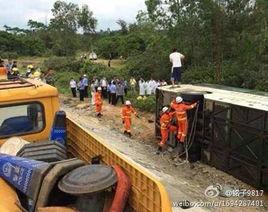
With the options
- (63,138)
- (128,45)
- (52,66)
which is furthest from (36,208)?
(128,45)

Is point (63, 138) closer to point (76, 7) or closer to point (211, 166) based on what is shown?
point (211, 166)

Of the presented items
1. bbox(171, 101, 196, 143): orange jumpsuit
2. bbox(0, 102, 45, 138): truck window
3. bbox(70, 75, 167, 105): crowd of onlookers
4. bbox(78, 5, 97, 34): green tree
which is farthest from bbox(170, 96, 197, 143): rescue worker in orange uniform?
bbox(78, 5, 97, 34): green tree

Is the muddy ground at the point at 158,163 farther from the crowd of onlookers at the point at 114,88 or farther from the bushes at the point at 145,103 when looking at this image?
the crowd of onlookers at the point at 114,88

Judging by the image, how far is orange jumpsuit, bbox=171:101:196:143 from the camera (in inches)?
536

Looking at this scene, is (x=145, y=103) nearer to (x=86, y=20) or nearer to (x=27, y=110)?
(x=27, y=110)

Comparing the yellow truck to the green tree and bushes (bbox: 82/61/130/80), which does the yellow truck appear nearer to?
bushes (bbox: 82/61/130/80)

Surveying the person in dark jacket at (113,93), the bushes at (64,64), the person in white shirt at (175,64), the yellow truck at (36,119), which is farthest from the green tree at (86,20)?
the yellow truck at (36,119)

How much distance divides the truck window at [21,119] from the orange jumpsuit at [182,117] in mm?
7589

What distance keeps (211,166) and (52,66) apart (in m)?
30.2

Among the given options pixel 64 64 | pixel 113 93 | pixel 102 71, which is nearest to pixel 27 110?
pixel 113 93

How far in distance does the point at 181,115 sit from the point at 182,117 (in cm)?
8

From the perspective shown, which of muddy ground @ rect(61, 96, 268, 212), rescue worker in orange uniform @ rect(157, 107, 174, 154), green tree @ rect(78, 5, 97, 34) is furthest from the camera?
green tree @ rect(78, 5, 97, 34)

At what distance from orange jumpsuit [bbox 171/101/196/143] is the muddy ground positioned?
0.91 m

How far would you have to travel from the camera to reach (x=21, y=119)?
6.39 m
